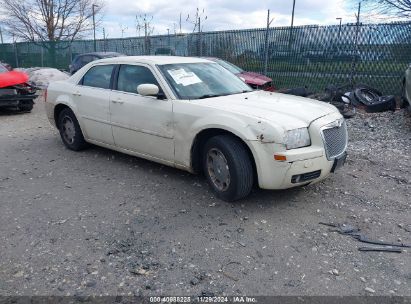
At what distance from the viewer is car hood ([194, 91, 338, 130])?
409 cm

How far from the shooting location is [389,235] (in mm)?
3770

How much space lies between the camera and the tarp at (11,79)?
32.3 ft

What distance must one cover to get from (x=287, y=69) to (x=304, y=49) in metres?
0.90

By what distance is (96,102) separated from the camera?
580 centimetres

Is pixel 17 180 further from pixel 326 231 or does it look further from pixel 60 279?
pixel 326 231

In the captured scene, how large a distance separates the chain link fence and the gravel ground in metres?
6.51

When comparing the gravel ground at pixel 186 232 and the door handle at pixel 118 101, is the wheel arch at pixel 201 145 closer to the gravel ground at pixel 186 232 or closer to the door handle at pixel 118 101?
the gravel ground at pixel 186 232

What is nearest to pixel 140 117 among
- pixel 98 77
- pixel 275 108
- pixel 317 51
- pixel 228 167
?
pixel 98 77

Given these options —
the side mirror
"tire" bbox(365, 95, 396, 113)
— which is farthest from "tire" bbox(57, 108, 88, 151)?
"tire" bbox(365, 95, 396, 113)

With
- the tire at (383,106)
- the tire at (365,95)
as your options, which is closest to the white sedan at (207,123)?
the tire at (383,106)

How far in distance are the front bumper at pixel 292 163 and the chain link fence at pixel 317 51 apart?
8.49 metres

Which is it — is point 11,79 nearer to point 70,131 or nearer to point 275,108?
point 70,131

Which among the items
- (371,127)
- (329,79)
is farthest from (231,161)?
(329,79)

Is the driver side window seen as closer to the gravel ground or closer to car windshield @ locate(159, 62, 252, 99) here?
car windshield @ locate(159, 62, 252, 99)
